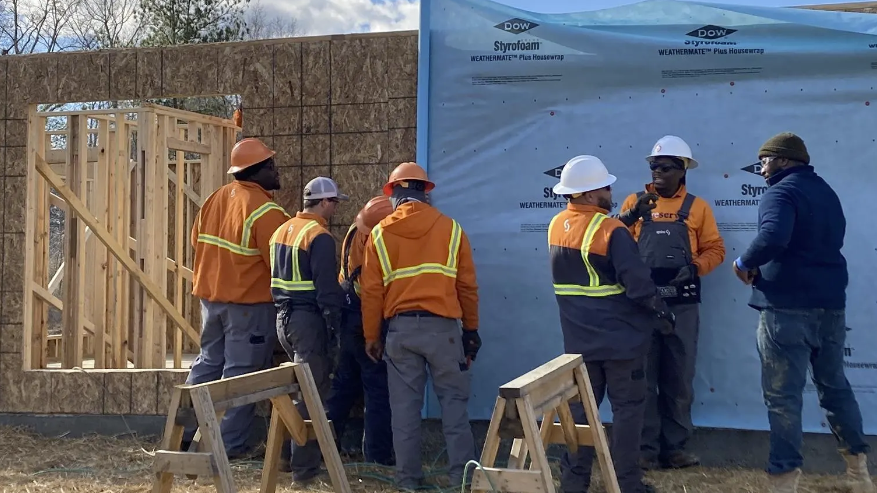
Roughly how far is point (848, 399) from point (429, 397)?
2644 millimetres

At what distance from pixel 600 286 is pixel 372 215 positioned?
1.61 metres

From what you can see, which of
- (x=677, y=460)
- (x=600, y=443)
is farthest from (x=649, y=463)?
(x=600, y=443)

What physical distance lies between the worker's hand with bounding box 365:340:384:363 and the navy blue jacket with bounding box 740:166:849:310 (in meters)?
2.14

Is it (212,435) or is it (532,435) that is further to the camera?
(212,435)

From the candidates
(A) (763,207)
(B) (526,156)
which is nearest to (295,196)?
(B) (526,156)

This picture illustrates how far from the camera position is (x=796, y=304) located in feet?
15.5

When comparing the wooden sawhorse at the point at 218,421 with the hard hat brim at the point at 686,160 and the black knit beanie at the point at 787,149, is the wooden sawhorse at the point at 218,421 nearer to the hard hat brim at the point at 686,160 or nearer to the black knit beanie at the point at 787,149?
the hard hat brim at the point at 686,160

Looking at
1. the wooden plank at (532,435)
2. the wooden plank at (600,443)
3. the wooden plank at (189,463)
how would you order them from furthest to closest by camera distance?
the wooden plank at (600,443), the wooden plank at (189,463), the wooden plank at (532,435)

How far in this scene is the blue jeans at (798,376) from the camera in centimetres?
467

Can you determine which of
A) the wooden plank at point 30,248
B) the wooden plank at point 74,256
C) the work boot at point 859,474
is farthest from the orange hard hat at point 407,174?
the wooden plank at point 30,248

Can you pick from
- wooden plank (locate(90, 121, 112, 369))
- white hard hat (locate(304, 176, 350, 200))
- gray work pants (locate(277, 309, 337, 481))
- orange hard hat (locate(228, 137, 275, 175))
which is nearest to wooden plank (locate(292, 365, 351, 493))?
gray work pants (locate(277, 309, 337, 481))

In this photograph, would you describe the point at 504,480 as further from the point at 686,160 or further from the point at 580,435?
the point at 686,160

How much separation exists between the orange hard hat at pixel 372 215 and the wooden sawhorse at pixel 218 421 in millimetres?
1425

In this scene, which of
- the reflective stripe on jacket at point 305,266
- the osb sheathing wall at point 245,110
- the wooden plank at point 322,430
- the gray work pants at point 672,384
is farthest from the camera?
the osb sheathing wall at point 245,110
